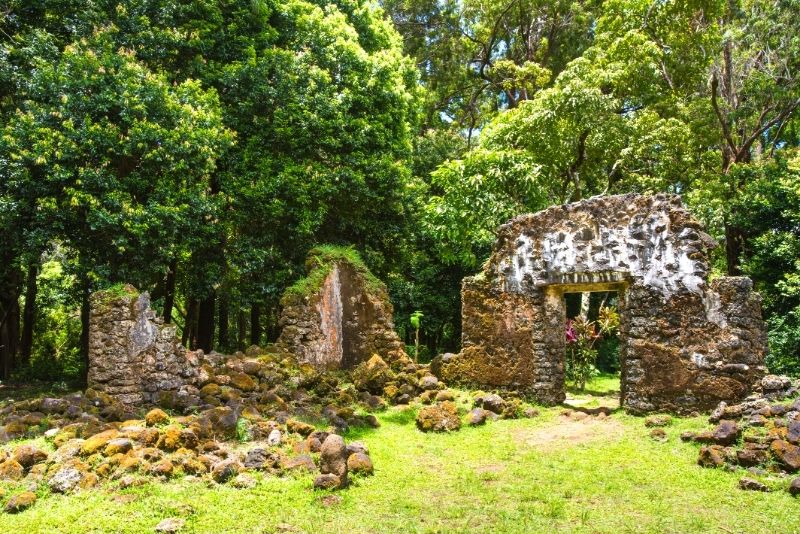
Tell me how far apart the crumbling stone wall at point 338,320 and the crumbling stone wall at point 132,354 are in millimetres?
2901

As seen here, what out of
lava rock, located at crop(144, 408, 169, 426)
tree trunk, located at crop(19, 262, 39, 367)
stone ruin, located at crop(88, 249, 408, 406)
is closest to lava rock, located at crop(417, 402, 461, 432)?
stone ruin, located at crop(88, 249, 408, 406)

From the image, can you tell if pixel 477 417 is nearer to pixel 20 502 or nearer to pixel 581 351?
pixel 581 351

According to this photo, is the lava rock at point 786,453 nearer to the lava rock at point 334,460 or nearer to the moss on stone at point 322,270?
the lava rock at point 334,460

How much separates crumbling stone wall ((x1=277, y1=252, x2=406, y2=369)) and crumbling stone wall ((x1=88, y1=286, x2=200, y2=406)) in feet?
9.52

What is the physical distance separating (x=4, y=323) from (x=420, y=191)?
11.8 m

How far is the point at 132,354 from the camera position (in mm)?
10875

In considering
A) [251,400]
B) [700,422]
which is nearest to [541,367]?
[700,422]

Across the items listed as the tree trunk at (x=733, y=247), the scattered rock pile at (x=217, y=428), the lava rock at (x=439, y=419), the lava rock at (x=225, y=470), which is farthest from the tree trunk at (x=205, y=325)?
the tree trunk at (x=733, y=247)

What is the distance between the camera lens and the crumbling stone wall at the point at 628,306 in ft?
34.3

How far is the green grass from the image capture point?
20.0 ft

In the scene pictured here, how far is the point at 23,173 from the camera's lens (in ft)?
38.7

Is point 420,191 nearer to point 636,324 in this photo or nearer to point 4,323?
point 636,324

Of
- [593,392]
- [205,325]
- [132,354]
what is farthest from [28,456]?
[593,392]

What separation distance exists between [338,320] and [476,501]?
8.11m
